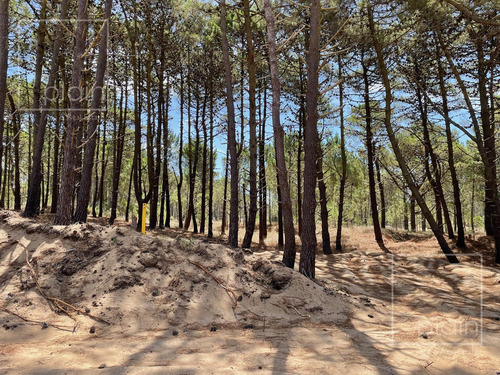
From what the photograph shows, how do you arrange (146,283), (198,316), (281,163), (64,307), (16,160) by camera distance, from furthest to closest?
(16,160)
(281,163)
(146,283)
(198,316)
(64,307)

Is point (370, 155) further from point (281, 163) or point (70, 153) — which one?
point (70, 153)

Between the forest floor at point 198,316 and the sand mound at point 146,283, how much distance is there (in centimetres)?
2

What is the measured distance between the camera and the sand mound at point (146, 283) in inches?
166

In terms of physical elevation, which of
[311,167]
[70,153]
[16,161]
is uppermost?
[16,161]

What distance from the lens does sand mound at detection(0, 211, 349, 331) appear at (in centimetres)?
422

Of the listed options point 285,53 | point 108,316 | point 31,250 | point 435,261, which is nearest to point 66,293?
point 108,316

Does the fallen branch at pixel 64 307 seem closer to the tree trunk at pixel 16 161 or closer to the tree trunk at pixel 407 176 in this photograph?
the tree trunk at pixel 407 176

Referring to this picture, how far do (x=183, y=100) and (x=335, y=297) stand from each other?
15.4m

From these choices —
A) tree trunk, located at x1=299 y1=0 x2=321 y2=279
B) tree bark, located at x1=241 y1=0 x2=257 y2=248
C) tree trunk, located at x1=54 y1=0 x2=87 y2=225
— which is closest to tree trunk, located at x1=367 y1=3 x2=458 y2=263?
tree bark, located at x1=241 y1=0 x2=257 y2=248

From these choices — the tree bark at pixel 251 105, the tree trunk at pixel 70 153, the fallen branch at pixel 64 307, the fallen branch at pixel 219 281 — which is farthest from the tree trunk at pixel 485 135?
the fallen branch at pixel 64 307

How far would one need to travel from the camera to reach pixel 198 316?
4352 millimetres

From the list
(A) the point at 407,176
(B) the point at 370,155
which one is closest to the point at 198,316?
(A) the point at 407,176

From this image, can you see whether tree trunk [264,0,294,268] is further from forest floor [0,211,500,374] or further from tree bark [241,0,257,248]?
tree bark [241,0,257,248]

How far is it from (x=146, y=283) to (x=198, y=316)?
1.02 meters
